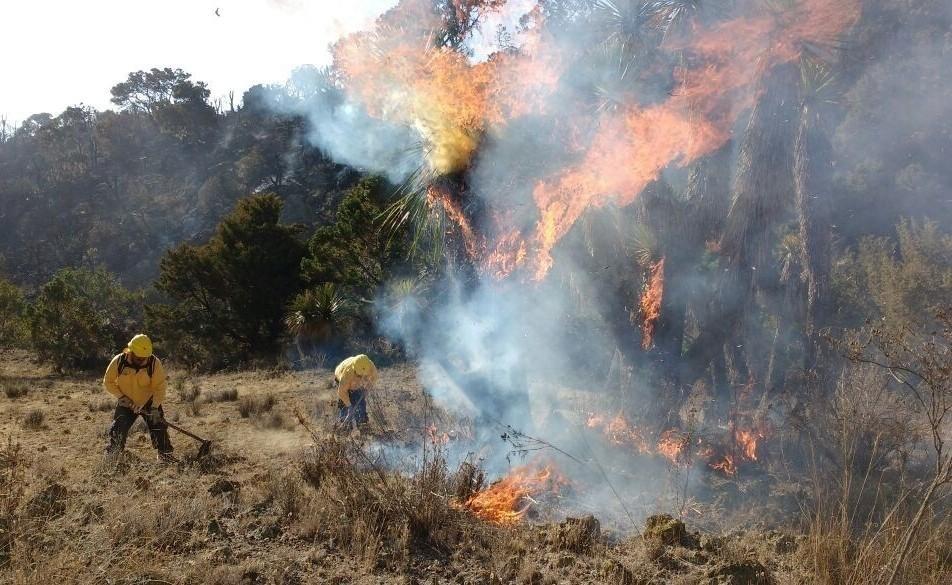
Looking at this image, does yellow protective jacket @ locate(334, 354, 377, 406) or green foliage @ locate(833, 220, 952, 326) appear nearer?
yellow protective jacket @ locate(334, 354, 377, 406)

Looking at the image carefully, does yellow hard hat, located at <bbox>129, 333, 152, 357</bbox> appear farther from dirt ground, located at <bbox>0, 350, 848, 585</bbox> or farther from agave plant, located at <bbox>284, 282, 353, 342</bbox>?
agave plant, located at <bbox>284, 282, 353, 342</bbox>

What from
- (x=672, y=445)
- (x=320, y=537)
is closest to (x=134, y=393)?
(x=320, y=537)

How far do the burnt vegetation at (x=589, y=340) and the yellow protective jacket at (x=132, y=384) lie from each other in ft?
3.53

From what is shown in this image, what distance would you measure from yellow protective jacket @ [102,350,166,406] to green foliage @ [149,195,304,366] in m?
13.8

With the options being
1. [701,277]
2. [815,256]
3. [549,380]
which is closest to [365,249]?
[549,380]

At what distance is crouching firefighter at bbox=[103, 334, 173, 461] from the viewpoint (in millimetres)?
6430

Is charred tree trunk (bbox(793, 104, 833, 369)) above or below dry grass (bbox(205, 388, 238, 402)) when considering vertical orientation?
above

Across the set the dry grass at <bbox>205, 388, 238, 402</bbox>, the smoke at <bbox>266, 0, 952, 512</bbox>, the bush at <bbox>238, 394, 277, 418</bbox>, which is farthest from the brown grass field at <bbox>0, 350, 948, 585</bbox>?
the dry grass at <bbox>205, 388, 238, 402</bbox>

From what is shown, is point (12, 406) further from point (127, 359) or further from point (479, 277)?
point (479, 277)

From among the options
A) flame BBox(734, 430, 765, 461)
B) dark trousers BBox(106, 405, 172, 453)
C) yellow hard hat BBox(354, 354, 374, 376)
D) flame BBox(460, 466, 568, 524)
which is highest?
yellow hard hat BBox(354, 354, 374, 376)

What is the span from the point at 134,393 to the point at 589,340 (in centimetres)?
1117


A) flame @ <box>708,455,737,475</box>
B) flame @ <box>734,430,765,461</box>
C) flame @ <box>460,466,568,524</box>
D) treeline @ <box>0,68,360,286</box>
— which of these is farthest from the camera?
treeline @ <box>0,68,360,286</box>

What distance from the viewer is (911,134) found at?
2466cm

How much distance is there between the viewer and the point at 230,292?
Answer: 20.1 metres
